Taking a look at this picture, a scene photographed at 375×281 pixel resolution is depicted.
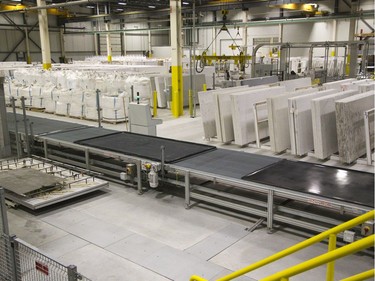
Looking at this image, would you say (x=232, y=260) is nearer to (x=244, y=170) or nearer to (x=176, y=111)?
(x=244, y=170)

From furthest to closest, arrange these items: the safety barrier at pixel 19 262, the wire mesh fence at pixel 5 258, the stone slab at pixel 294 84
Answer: the stone slab at pixel 294 84 → the wire mesh fence at pixel 5 258 → the safety barrier at pixel 19 262

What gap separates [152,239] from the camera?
4.89 meters

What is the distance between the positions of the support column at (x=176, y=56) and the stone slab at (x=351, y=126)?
7.27 metres

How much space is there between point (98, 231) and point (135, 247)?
2.45ft

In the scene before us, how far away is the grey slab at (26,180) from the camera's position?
5.86 m

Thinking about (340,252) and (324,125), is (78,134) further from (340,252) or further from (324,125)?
(340,252)

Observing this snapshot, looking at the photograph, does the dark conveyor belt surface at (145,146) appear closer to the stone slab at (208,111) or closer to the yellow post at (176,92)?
the stone slab at (208,111)

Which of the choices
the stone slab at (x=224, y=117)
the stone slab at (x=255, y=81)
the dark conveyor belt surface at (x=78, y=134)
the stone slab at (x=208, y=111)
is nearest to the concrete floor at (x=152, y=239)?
the dark conveyor belt surface at (x=78, y=134)

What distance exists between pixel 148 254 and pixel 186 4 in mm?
20164

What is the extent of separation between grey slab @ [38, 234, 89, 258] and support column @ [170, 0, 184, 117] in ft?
29.1

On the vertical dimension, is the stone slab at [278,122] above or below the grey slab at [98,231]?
above

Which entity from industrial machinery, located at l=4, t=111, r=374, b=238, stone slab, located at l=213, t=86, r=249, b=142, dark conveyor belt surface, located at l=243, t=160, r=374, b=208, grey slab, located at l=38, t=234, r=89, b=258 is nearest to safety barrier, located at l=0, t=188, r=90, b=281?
grey slab, located at l=38, t=234, r=89, b=258

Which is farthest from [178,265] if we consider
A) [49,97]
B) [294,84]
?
[49,97]

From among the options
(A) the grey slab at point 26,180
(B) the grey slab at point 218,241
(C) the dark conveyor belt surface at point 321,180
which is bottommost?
(B) the grey slab at point 218,241
